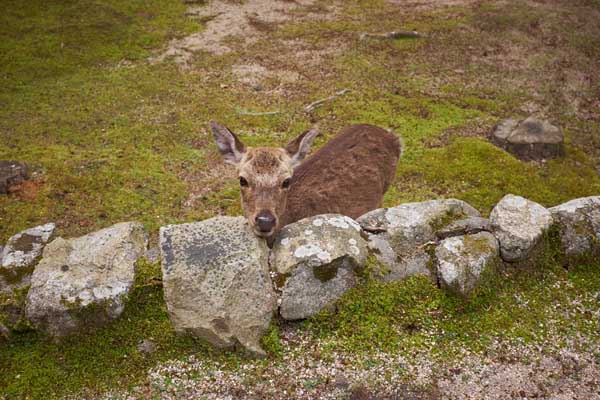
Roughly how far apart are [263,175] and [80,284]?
2.31 metres

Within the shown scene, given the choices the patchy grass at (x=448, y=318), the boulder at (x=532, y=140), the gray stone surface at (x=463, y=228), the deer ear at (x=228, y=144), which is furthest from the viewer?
the boulder at (x=532, y=140)

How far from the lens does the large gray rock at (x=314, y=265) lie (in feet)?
17.1

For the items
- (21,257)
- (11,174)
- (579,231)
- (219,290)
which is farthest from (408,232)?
(11,174)

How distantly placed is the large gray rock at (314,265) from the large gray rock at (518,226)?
1720 millimetres

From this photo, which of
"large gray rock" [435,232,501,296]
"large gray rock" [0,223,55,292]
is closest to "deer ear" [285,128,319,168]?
"large gray rock" [435,232,501,296]

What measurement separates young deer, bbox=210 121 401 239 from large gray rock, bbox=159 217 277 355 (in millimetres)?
412

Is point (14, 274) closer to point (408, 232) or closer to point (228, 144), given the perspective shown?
point (228, 144)

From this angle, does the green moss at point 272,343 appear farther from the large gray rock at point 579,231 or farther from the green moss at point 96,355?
the large gray rock at point 579,231

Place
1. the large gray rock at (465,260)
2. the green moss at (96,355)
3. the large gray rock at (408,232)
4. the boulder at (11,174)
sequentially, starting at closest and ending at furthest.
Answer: the green moss at (96,355) < the large gray rock at (465,260) < the large gray rock at (408,232) < the boulder at (11,174)

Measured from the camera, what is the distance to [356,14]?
19.5 metres

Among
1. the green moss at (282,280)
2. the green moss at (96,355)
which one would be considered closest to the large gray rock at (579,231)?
the green moss at (282,280)

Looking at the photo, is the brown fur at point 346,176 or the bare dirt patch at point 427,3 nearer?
the brown fur at point 346,176

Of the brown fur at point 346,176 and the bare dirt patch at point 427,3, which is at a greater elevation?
the brown fur at point 346,176

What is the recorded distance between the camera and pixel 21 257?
5453 mm
